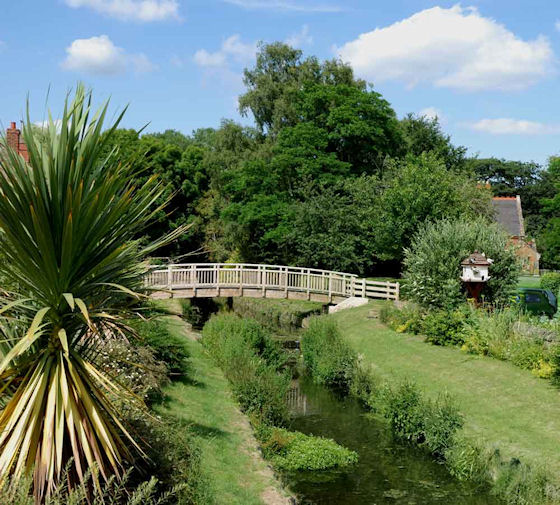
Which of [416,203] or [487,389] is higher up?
[416,203]

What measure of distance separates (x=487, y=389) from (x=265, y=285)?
57.6ft

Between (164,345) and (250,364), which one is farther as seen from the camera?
(250,364)

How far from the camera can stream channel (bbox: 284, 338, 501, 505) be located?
38.8 ft

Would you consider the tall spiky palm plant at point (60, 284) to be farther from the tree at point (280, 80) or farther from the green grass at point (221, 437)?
the tree at point (280, 80)

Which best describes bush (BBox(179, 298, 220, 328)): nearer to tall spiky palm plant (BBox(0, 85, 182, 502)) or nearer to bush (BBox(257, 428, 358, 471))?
bush (BBox(257, 428, 358, 471))

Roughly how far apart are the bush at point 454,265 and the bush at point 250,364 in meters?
6.17

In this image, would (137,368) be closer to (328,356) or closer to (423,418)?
(423,418)

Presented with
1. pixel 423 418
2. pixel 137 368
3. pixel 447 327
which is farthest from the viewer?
pixel 447 327

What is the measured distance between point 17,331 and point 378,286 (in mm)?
28508

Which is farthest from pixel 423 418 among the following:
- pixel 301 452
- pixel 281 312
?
pixel 281 312

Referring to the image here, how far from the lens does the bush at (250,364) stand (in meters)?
15.0

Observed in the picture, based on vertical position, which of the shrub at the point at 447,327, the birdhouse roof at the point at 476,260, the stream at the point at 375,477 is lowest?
the stream at the point at 375,477

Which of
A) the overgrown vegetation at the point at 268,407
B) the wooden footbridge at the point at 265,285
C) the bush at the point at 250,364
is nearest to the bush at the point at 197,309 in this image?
the wooden footbridge at the point at 265,285

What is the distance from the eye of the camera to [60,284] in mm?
6602
